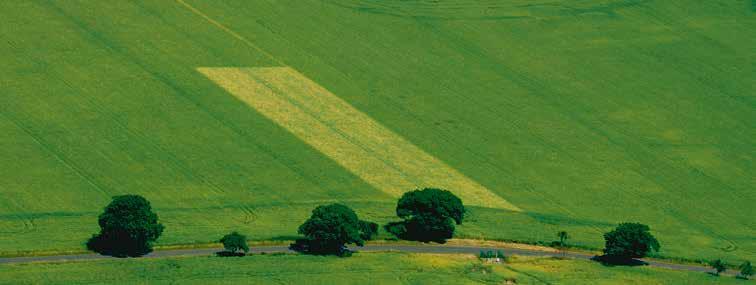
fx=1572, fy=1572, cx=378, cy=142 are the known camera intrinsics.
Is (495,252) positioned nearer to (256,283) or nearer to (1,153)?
(256,283)

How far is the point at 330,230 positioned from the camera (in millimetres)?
175875

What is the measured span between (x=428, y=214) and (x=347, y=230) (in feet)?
40.8

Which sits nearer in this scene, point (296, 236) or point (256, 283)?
point (256, 283)

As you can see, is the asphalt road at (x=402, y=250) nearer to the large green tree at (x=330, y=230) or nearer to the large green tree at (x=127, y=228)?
the large green tree at (x=127, y=228)

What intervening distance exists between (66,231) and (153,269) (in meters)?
14.6

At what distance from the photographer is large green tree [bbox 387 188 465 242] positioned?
184m

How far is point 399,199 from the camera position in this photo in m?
188

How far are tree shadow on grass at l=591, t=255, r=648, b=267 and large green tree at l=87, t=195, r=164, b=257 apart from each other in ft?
170

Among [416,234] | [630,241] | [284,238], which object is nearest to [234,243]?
[284,238]

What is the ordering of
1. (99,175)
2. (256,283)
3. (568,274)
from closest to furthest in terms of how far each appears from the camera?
(256,283) → (568,274) → (99,175)

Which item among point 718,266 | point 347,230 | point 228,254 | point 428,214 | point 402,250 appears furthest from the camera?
point 428,214

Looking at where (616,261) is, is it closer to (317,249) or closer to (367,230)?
(367,230)

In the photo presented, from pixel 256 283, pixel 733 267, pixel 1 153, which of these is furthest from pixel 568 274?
pixel 1 153

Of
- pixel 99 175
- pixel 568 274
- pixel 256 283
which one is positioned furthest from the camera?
pixel 99 175
